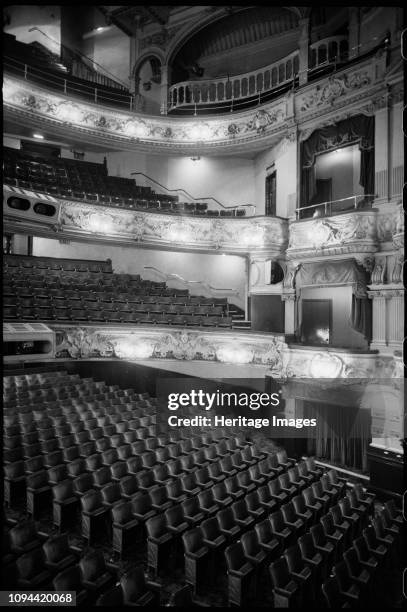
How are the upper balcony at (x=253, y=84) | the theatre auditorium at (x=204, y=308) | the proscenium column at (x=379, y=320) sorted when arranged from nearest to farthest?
1. the theatre auditorium at (x=204, y=308)
2. the proscenium column at (x=379, y=320)
3. the upper balcony at (x=253, y=84)

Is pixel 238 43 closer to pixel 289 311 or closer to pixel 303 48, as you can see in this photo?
pixel 303 48

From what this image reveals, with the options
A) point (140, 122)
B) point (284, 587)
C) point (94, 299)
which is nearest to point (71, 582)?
point (284, 587)

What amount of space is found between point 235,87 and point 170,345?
5082 mm

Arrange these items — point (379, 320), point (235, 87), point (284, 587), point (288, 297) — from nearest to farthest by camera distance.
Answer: point (284, 587)
point (379, 320)
point (288, 297)
point (235, 87)

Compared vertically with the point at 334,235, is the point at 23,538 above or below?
below

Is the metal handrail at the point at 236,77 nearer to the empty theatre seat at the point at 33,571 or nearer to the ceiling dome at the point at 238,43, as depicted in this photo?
the ceiling dome at the point at 238,43

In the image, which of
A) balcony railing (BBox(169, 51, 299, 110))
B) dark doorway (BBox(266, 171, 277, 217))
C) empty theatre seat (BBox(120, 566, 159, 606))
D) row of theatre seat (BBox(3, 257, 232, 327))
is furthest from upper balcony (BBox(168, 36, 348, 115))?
empty theatre seat (BBox(120, 566, 159, 606))

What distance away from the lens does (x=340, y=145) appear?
6.02 meters

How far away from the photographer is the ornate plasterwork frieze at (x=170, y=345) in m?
5.81

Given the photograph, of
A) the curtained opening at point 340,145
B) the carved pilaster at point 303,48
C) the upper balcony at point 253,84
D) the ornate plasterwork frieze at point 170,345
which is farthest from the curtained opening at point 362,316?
the carved pilaster at point 303,48

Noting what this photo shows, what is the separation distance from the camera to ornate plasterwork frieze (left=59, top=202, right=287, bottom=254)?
6.46 m

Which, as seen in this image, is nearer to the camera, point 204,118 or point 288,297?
point 288,297

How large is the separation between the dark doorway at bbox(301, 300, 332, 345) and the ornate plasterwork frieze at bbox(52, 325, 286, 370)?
Answer: 855 millimetres

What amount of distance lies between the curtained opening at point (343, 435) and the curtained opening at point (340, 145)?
2.83 m
